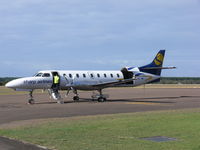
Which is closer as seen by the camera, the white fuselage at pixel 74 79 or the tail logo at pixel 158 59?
the white fuselage at pixel 74 79

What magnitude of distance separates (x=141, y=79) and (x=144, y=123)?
68.9ft

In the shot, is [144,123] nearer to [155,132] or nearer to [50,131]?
[155,132]

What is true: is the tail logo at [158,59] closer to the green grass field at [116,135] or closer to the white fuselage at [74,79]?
the white fuselage at [74,79]

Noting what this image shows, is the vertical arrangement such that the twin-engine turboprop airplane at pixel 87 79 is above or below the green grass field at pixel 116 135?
above

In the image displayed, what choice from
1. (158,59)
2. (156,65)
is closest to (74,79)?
(156,65)

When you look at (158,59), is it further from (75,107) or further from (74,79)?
(75,107)

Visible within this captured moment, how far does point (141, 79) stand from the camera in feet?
114

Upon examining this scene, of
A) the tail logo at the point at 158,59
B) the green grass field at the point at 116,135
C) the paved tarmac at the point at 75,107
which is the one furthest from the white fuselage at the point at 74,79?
the green grass field at the point at 116,135

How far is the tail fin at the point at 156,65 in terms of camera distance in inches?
1395

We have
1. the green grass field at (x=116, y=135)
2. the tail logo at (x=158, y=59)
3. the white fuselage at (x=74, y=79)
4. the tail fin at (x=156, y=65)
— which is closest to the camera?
the green grass field at (x=116, y=135)

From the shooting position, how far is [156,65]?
3616cm

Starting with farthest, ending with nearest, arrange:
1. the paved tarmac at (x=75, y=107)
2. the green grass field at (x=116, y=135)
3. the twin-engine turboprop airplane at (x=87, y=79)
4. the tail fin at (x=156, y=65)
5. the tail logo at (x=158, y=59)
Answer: the tail logo at (x=158, y=59) < the tail fin at (x=156, y=65) < the twin-engine turboprop airplane at (x=87, y=79) < the paved tarmac at (x=75, y=107) < the green grass field at (x=116, y=135)

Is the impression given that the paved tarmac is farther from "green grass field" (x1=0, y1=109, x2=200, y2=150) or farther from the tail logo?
the tail logo

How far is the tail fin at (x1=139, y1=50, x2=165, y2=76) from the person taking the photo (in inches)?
1395
